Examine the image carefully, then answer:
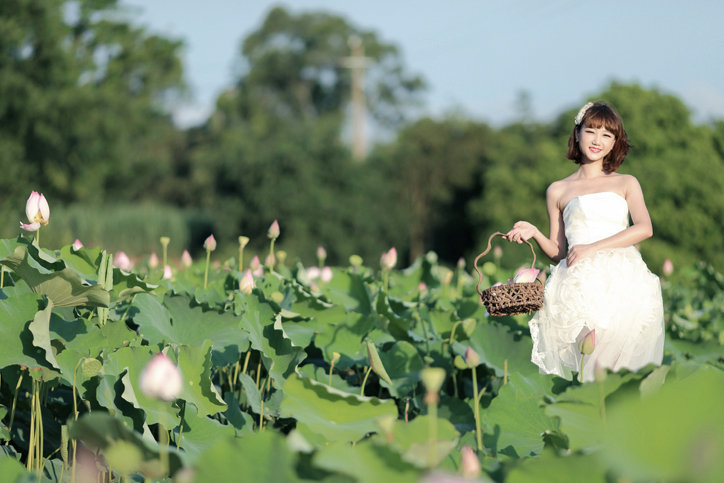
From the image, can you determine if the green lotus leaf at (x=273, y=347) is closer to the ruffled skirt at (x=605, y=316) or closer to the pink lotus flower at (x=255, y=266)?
the ruffled skirt at (x=605, y=316)

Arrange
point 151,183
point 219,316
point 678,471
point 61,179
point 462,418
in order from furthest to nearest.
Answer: point 151,183 → point 61,179 → point 462,418 → point 219,316 → point 678,471

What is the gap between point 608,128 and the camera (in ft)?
8.34

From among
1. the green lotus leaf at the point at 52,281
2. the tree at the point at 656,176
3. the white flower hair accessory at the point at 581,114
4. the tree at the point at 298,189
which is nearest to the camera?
the green lotus leaf at the point at 52,281

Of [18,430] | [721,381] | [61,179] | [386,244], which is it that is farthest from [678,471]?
[386,244]

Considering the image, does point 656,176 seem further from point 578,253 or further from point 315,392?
point 315,392

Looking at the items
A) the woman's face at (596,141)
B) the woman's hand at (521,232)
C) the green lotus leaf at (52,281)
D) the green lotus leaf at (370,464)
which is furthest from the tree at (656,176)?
the green lotus leaf at (370,464)

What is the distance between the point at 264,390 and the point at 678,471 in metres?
1.92

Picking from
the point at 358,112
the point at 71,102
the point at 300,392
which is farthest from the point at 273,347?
the point at 358,112

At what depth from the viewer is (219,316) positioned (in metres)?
2.28

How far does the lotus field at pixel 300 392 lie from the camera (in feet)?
3.33

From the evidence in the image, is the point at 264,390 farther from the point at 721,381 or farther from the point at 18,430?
the point at 721,381

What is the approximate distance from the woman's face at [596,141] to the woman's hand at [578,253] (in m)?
0.34

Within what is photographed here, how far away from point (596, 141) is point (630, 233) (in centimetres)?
36

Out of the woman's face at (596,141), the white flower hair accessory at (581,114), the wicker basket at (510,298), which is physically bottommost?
the wicker basket at (510,298)
